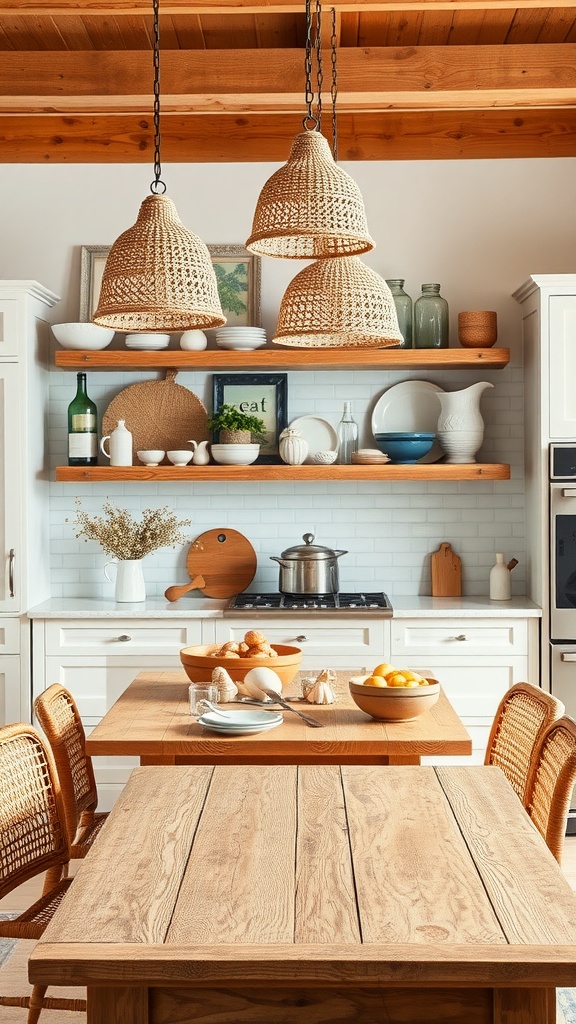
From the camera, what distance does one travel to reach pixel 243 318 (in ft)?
16.5

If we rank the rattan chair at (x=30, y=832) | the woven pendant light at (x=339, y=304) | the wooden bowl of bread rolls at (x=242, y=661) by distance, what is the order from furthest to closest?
1. the wooden bowl of bread rolls at (x=242, y=661)
2. the woven pendant light at (x=339, y=304)
3. the rattan chair at (x=30, y=832)

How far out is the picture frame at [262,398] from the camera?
507cm

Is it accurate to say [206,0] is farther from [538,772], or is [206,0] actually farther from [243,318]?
[538,772]

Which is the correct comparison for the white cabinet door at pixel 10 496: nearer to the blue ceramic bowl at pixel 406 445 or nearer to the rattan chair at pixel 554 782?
the blue ceramic bowl at pixel 406 445

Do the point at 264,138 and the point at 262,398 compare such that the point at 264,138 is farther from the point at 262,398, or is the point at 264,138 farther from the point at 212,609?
the point at 212,609

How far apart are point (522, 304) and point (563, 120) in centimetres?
91

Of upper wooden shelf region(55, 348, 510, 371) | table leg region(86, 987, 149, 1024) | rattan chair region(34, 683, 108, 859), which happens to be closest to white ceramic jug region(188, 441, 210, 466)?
upper wooden shelf region(55, 348, 510, 371)

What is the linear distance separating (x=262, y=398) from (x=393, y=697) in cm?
255

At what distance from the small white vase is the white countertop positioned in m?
0.04

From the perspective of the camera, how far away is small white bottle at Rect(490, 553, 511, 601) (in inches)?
191

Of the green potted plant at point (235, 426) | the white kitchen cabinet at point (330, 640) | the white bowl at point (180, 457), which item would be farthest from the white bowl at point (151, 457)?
the white kitchen cabinet at point (330, 640)

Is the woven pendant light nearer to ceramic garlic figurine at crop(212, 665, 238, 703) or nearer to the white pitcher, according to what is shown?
ceramic garlic figurine at crop(212, 665, 238, 703)

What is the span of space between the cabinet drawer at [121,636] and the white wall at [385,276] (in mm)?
546

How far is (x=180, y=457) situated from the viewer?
15.8 ft
